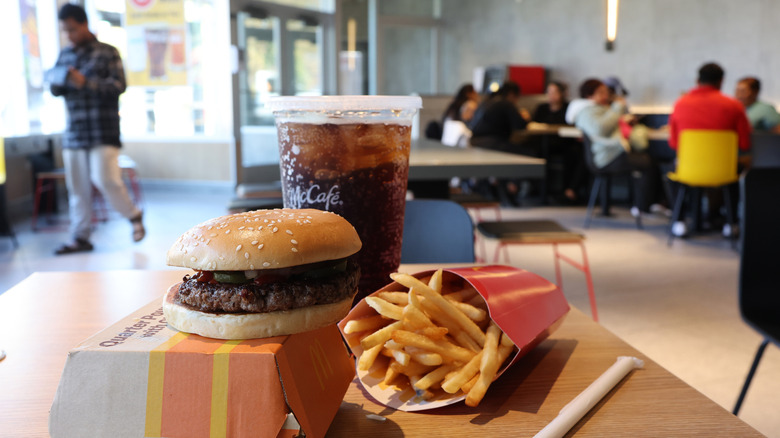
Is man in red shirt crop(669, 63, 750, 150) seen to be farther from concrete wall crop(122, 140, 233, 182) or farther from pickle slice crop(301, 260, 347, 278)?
concrete wall crop(122, 140, 233, 182)

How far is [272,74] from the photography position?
277 inches

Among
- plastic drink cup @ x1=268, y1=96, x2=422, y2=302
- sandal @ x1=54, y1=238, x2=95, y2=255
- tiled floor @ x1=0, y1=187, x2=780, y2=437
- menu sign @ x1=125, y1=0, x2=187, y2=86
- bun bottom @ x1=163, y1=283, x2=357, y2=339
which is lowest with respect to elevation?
tiled floor @ x1=0, y1=187, x2=780, y2=437

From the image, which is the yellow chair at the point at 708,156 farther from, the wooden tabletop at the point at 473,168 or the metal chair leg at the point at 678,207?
the wooden tabletop at the point at 473,168

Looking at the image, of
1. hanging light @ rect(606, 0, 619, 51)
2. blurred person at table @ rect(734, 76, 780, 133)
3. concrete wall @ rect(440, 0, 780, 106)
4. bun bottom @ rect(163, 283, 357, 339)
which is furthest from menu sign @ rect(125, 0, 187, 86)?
bun bottom @ rect(163, 283, 357, 339)

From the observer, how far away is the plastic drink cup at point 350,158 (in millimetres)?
865

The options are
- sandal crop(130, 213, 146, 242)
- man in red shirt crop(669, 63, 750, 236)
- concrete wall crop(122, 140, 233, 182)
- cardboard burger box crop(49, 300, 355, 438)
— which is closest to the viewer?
cardboard burger box crop(49, 300, 355, 438)

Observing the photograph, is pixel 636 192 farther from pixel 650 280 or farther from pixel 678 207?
pixel 650 280

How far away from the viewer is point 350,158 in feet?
2.84

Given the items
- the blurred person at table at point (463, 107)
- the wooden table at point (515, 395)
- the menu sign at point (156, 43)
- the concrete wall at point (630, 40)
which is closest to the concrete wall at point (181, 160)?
the menu sign at point (156, 43)

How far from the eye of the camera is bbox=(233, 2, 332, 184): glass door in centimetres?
601

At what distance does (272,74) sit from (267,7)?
27.5 inches

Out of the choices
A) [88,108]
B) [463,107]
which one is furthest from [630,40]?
[88,108]

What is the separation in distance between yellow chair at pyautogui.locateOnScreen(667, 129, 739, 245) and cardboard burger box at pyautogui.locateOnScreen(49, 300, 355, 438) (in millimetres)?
5301

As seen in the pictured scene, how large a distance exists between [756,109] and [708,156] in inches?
69.7
